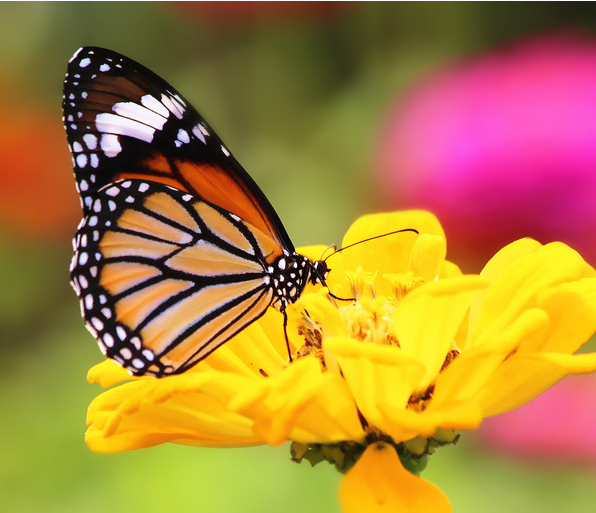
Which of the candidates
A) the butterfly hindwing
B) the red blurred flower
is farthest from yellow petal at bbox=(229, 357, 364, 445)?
the red blurred flower

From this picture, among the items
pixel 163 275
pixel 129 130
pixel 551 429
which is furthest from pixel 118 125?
pixel 551 429

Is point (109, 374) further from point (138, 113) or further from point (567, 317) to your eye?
point (567, 317)

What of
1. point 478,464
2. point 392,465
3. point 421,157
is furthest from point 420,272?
point 421,157

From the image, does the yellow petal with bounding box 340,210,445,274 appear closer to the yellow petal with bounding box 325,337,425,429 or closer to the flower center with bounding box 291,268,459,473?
the flower center with bounding box 291,268,459,473

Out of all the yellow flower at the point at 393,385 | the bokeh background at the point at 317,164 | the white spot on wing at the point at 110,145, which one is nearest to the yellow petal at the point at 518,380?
the yellow flower at the point at 393,385

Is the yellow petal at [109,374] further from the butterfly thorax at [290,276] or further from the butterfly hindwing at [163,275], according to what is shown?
the butterfly thorax at [290,276]

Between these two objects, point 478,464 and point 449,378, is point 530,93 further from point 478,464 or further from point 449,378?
point 449,378
